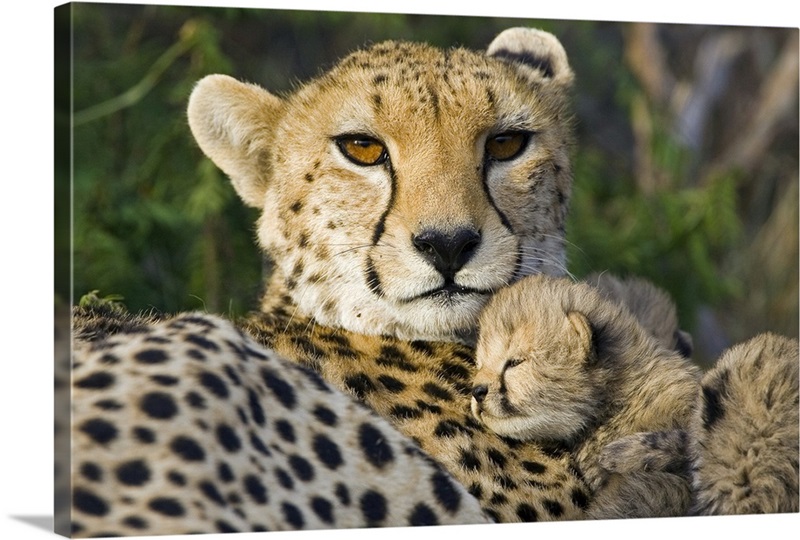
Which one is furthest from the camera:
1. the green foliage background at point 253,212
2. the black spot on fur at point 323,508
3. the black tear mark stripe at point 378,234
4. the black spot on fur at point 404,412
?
the green foliage background at point 253,212

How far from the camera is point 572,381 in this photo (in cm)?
350

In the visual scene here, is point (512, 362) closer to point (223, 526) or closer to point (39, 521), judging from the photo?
point (223, 526)

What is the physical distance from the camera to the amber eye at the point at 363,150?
3779 millimetres

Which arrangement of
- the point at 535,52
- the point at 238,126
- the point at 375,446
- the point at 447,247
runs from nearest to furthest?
the point at 375,446 < the point at 447,247 < the point at 238,126 < the point at 535,52

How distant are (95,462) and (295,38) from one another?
95.5 inches

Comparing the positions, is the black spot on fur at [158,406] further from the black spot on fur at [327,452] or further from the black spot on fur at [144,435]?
the black spot on fur at [327,452]

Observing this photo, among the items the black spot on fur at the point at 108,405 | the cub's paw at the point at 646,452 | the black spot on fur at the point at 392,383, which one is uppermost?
the black spot on fur at the point at 108,405

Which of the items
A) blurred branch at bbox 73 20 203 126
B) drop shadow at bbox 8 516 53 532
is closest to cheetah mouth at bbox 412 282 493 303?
drop shadow at bbox 8 516 53 532

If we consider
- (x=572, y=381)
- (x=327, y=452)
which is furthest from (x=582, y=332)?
(x=327, y=452)

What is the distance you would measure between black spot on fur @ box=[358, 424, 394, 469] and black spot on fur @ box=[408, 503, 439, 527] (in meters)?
0.16

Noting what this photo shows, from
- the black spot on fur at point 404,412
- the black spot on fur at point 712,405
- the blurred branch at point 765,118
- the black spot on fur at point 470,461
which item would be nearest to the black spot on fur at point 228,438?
the black spot on fur at point 404,412

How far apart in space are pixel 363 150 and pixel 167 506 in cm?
124

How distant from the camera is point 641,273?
18.5 ft

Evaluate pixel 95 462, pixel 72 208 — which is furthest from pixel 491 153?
pixel 95 462
